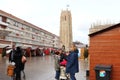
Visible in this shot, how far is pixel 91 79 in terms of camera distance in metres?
12.1

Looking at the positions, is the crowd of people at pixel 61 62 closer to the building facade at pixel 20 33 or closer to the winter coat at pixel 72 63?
the winter coat at pixel 72 63

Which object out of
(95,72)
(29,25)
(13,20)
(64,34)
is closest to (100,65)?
(95,72)

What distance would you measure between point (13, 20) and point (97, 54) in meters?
79.5

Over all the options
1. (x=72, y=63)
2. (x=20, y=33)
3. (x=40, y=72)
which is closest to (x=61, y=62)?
(x=72, y=63)

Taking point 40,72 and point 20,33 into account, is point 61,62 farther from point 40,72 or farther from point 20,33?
point 20,33

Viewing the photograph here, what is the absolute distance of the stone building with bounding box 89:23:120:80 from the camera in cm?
1154

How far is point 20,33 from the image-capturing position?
10131 centimetres

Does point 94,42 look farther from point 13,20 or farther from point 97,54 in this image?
point 13,20

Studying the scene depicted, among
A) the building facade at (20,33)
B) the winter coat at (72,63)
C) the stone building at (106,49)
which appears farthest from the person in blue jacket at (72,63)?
the building facade at (20,33)

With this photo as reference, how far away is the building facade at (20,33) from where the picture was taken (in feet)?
268

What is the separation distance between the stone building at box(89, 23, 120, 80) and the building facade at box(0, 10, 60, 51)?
49154mm

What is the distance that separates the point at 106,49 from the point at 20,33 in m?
91.0

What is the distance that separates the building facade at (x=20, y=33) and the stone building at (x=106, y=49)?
4915 centimetres

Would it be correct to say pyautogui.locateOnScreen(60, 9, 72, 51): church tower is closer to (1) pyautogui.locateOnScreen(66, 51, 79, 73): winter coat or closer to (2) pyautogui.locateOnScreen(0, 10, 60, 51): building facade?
(2) pyautogui.locateOnScreen(0, 10, 60, 51): building facade
